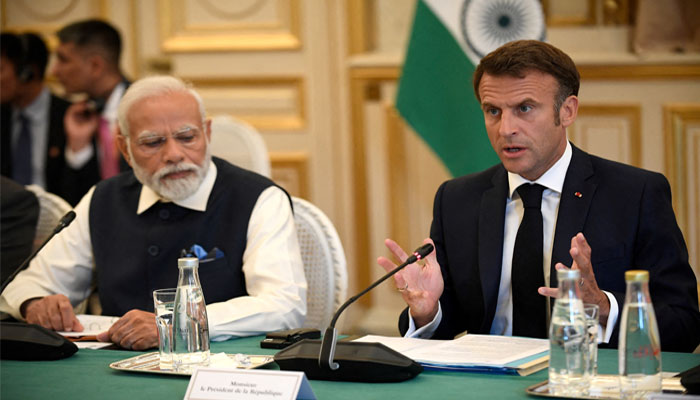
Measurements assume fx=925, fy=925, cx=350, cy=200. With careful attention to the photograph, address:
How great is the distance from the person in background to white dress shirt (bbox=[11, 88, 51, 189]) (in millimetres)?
184

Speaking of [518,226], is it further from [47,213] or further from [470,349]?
[47,213]

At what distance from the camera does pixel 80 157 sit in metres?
4.76

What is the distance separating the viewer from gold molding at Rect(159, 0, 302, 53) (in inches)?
202

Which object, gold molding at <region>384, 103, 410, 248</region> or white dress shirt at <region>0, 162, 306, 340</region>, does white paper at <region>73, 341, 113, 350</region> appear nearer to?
white dress shirt at <region>0, 162, 306, 340</region>

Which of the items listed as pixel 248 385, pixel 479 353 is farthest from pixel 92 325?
pixel 479 353

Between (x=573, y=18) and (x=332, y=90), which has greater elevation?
(x=573, y=18)

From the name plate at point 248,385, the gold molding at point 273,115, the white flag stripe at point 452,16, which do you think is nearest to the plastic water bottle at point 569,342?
the name plate at point 248,385

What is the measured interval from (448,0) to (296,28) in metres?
1.35

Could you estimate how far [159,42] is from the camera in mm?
5402

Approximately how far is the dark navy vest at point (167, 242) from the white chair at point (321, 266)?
19 centimetres

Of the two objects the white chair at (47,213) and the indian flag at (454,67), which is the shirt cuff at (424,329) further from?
the indian flag at (454,67)

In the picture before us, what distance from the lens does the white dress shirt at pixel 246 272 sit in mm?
2387

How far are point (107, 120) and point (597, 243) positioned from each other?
3109mm

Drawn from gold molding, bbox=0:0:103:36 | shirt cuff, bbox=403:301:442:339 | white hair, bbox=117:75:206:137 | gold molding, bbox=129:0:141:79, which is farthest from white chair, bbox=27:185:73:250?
gold molding, bbox=0:0:103:36
